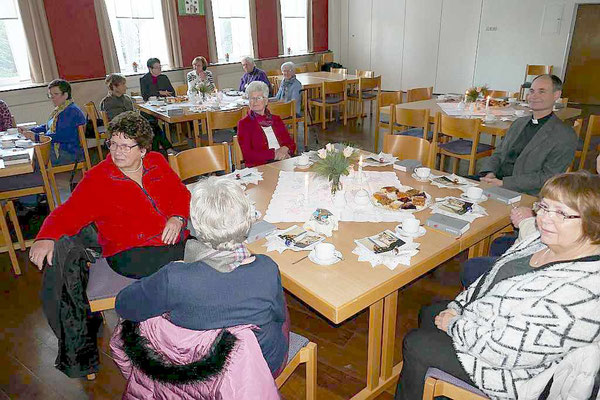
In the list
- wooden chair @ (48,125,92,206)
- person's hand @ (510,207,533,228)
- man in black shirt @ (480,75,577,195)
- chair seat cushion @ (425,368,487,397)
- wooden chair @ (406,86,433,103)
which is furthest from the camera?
wooden chair @ (406,86,433,103)

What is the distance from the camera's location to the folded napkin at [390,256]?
172cm

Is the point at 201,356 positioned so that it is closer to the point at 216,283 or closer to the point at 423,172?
the point at 216,283

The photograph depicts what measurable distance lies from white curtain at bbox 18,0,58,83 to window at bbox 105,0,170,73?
1050 mm

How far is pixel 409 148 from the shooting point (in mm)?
3160

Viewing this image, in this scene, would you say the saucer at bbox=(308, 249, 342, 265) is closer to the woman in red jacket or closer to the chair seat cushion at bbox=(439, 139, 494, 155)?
the woman in red jacket

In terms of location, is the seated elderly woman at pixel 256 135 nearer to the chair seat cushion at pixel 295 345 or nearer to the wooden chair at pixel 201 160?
the wooden chair at pixel 201 160

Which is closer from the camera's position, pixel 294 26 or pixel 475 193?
pixel 475 193

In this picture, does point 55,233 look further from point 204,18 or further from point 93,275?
point 204,18

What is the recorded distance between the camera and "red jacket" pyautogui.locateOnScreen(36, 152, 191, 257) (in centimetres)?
211

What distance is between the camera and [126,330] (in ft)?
4.61

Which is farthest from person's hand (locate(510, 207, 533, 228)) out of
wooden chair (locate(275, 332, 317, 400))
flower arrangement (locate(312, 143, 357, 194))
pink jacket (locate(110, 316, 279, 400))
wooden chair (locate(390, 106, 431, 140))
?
wooden chair (locate(390, 106, 431, 140))

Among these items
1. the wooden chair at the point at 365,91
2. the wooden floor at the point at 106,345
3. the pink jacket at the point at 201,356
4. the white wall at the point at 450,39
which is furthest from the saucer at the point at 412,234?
the white wall at the point at 450,39

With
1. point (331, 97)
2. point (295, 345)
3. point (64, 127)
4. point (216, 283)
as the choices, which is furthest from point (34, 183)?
point (331, 97)

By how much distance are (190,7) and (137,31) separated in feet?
3.70
